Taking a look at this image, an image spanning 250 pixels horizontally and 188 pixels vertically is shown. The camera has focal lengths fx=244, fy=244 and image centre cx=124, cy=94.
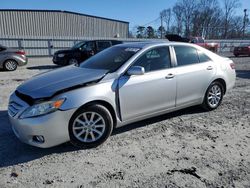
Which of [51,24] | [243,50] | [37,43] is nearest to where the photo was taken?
[243,50]

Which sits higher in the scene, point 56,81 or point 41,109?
point 56,81

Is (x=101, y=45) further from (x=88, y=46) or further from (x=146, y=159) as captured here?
(x=146, y=159)

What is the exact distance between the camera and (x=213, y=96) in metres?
5.58

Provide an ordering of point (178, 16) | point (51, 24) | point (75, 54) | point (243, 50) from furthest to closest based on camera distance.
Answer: point (178, 16) < point (51, 24) < point (243, 50) < point (75, 54)

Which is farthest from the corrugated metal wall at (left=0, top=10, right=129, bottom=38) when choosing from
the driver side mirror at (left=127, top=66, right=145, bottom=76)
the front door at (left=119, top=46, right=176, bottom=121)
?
the driver side mirror at (left=127, top=66, right=145, bottom=76)

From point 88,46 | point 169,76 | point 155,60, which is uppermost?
point 88,46

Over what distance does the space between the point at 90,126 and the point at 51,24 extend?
28486mm

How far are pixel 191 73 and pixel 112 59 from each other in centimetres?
164

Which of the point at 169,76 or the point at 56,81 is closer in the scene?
the point at 56,81

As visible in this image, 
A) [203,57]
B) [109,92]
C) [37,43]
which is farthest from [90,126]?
[37,43]

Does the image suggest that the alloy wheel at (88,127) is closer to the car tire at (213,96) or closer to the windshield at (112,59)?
the windshield at (112,59)

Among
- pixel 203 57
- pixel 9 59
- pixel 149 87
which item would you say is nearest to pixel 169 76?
pixel 149 87

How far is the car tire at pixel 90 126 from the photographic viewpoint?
12.0 feet

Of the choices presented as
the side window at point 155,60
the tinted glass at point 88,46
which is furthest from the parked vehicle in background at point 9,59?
the side window at point 155,60
